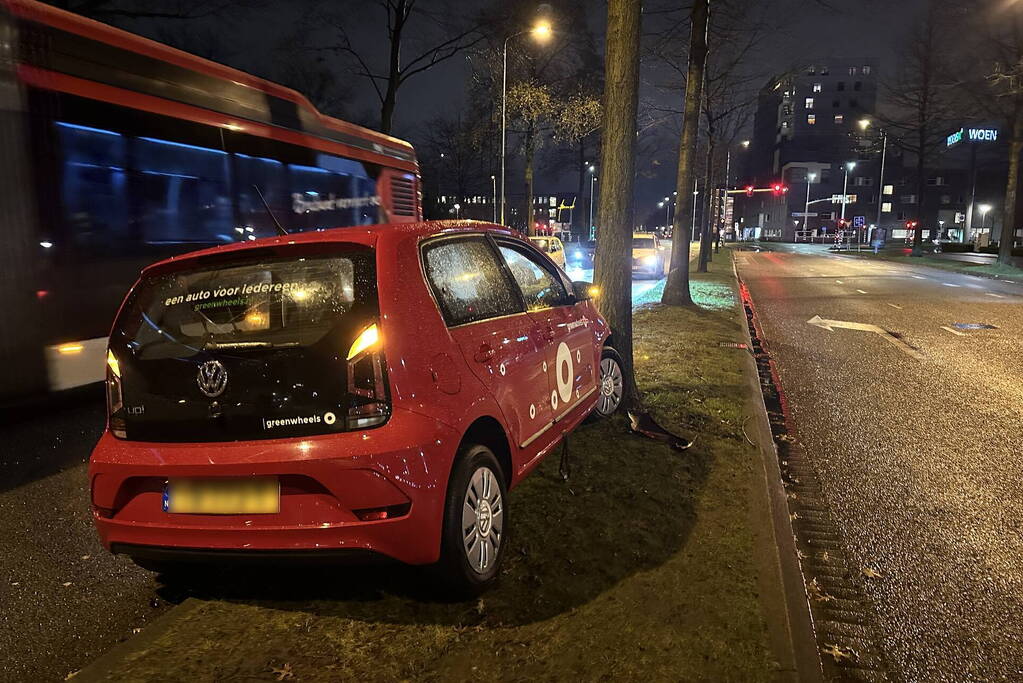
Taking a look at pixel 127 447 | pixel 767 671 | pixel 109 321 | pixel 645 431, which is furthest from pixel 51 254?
pixel 767 671

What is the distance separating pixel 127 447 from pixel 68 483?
8.54 ft

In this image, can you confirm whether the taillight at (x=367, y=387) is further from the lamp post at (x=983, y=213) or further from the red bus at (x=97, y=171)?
the lamp post at (x=983, y=213)

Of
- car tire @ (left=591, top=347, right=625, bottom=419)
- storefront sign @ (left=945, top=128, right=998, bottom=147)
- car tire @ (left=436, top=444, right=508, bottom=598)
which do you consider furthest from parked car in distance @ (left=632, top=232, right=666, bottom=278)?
storefront sign @ (left=945, top=128, right=998, bottom=147)

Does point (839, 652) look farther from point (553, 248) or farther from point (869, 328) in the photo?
point (553, 248)

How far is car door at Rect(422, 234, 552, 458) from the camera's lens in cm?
331

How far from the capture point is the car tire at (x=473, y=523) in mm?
2939

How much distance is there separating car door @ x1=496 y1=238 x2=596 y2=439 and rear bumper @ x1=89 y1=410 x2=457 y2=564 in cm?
150

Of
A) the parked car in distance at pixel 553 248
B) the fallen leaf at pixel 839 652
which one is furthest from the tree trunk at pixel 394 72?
the fallen leaf at pixel 839 652

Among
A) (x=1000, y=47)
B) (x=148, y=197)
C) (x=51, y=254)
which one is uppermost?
Answer: (x=1000, y=47)

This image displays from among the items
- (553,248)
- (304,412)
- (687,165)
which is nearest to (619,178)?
(304,412)

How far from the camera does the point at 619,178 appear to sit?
6590mm

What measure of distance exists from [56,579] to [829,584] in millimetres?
4011

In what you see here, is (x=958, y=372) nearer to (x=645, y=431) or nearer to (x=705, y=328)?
(x=705, y=328)

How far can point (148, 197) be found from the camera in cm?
682
